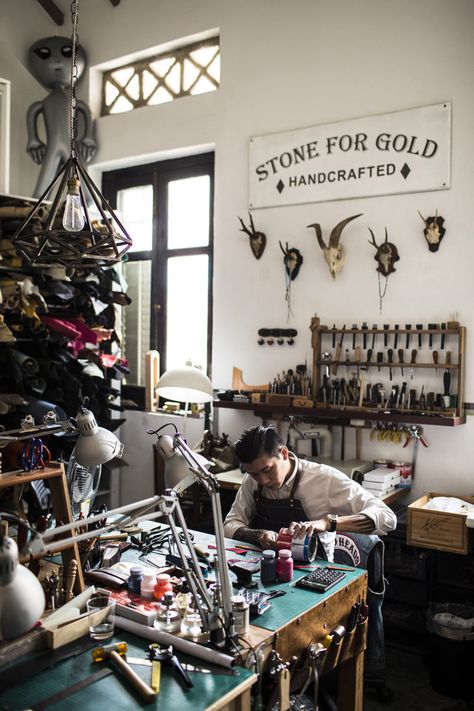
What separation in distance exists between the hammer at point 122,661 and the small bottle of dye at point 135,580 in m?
0.40

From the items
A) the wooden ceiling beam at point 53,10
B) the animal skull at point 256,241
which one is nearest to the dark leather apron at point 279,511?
the animal skull at point 256,241

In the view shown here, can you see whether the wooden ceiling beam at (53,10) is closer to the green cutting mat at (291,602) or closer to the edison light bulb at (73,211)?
the edison light bulb at (73,211)

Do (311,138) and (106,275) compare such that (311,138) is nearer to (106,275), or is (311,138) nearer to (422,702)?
(106,275)

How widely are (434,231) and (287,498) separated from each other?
2.14 metres

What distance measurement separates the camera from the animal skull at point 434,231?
4.44m

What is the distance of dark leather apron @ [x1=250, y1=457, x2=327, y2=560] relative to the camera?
11.2ft

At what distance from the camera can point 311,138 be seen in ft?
16.4

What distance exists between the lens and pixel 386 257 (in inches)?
182

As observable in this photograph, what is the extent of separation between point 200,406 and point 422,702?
2945 millimetres

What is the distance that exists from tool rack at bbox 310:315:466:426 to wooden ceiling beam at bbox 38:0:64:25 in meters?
3.98

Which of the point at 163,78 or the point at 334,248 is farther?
the point at 163,78

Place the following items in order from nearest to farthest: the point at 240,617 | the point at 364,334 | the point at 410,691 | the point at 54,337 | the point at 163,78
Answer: the point at 240,617, the point at 410,691, the point at 364,334, the point at 54,337, the point at 163,78

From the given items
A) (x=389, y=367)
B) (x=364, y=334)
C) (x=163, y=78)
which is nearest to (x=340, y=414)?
(x=389, y=367)

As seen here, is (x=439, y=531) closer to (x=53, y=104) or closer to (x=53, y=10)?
(x=53, y=104)
